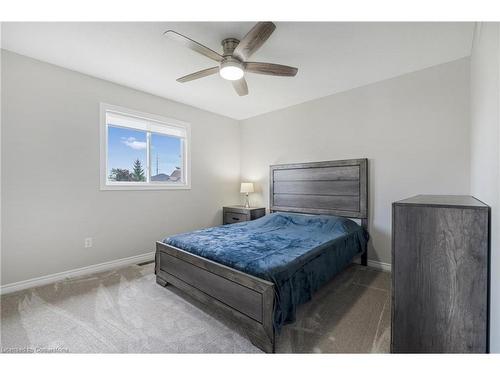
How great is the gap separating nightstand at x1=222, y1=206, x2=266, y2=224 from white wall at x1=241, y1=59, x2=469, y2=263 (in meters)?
1.10

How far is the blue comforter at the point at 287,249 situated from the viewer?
1616 mm

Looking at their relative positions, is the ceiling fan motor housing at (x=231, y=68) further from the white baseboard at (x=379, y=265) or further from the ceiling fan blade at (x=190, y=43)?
the white baseboard at (x=379, y=265)

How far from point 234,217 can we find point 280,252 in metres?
2.31

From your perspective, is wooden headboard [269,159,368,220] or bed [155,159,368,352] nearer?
bed [155,159,368,352]

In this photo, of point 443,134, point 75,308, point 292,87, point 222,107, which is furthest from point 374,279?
point 222,107

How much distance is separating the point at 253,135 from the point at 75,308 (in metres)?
3.69

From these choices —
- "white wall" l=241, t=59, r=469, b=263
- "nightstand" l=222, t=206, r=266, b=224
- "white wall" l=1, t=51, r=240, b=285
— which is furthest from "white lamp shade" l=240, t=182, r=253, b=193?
"white wall" l=1, t=51, r=240, b=285

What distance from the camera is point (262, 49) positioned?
2270mm

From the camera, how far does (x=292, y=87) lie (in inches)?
125

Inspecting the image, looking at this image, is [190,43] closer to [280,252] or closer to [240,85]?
[240,85]

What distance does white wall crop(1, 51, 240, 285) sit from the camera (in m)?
2.34

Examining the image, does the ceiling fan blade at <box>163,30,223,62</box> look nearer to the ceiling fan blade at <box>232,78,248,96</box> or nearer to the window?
the ceiling fan blade at <box>232,78,248,96</box>

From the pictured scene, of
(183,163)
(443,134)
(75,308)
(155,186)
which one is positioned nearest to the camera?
(75,308)

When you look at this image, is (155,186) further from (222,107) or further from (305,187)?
(305,187)
